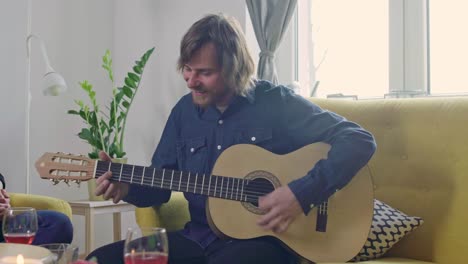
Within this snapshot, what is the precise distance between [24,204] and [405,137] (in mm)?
1467

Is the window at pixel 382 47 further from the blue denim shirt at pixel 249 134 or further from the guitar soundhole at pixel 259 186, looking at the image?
the guitar soundhole at pixel 259 186

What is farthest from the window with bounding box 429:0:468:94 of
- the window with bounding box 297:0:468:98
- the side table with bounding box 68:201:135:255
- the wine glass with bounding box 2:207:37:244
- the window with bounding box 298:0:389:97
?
the wine glass with bounding box 2:207:37:244

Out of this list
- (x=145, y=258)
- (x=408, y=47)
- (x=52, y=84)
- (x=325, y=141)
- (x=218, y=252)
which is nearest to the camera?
(x=145, y=258)

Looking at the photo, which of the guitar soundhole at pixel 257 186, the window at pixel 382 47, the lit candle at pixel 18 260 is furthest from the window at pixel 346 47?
the lit candle at pixel 18 260

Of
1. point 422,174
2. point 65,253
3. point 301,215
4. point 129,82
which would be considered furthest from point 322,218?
point 129,82

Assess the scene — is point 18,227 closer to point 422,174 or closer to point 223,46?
point 223,46

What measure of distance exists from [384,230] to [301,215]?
1.00 ft

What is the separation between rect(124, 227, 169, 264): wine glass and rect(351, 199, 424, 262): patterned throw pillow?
91cm

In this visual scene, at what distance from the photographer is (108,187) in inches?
66.9

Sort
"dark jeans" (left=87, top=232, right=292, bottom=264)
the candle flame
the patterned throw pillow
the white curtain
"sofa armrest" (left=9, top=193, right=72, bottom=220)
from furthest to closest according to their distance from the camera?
the white curtain, "sofa armrest" (left=9, top=193, right=72, bottom=220), the patterned throw pillow, "dark jeans" (left=87, top=232, right=292, bottom=264), the candle flame

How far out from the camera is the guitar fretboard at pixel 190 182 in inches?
66.7

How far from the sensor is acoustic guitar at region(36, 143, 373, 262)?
65.4 inches

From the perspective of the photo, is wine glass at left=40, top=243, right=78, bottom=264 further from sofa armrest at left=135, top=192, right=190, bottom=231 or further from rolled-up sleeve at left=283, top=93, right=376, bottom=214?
sofa armrest at left=135, top=192, right=190, bottom=231

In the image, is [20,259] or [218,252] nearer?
[20,259]
